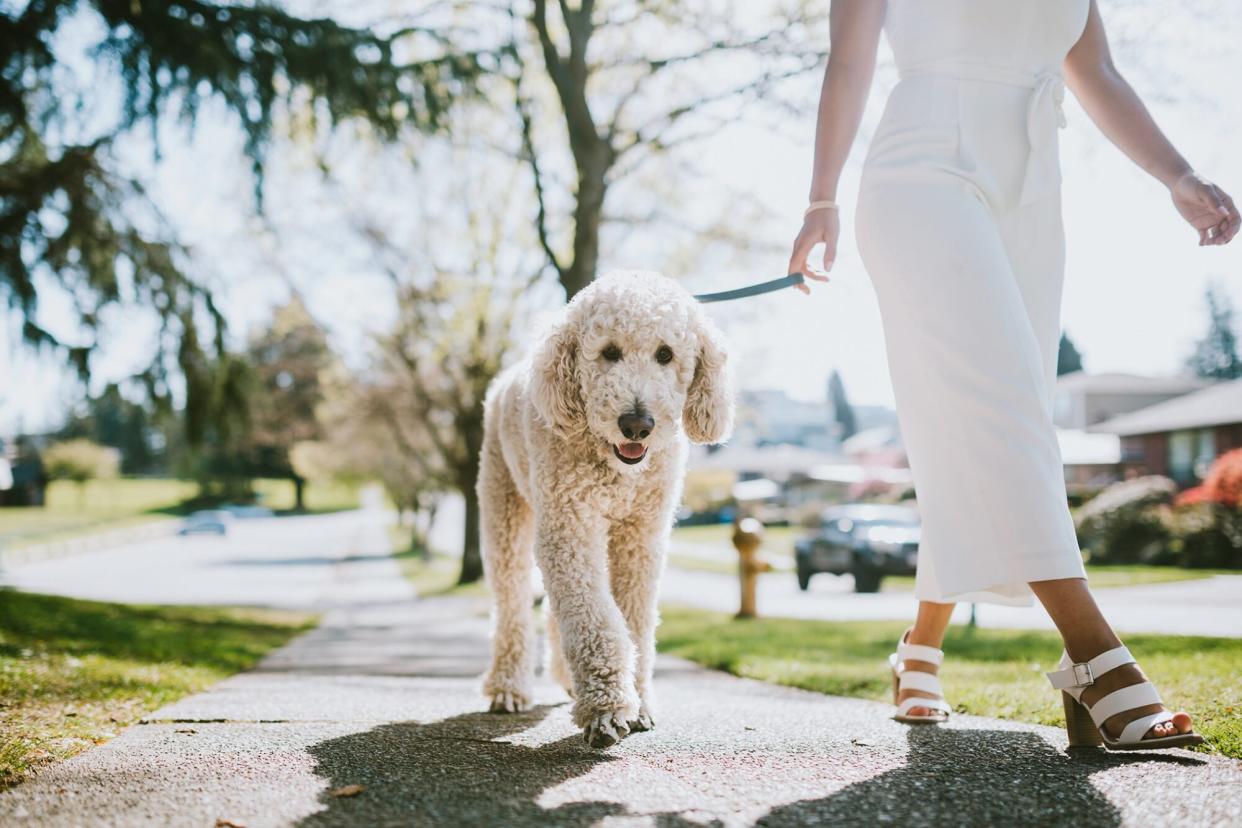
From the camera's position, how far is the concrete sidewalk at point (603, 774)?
190cm

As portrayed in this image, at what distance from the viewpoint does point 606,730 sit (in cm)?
264

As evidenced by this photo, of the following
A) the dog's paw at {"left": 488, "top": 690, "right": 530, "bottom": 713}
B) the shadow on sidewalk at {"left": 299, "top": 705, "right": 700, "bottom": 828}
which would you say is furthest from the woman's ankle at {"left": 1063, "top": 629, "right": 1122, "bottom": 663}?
the dog's paw at {"left": 488, "top": 690, "right": 530, "bottom": 713}

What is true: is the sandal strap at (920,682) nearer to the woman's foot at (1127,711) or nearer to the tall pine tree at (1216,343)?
the woman's foot at (1127,711)

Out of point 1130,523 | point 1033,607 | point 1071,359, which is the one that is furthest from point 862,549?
point 1071,359

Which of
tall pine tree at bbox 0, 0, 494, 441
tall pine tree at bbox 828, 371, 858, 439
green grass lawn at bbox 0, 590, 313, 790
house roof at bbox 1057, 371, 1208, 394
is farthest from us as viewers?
tall pine tree at bbox 828, 371, 858, 439

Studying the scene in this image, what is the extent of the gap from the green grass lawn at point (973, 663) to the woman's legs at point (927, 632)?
0.42m

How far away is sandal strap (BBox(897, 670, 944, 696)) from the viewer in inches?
119

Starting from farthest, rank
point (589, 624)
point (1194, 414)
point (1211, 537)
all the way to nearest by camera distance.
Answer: point (1194, 414) < point (1211, 537) < point (589, 624)

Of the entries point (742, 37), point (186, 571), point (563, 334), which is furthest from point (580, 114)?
point (186, 571)

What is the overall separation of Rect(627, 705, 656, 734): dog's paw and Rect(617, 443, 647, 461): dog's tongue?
0.79 meters

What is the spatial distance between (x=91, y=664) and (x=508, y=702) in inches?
114

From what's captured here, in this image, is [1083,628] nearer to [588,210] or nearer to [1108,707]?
[1108,707]

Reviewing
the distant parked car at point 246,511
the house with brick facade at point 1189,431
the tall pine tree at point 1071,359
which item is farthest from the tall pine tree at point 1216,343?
the distant parked car at point 246,511

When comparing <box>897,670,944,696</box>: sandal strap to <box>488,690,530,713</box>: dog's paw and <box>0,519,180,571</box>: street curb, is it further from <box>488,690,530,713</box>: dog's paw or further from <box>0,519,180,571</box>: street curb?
<box>0,519,180,571</box>: street curb
